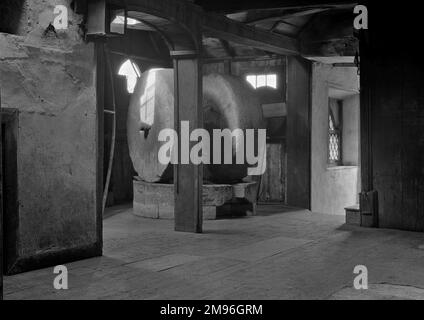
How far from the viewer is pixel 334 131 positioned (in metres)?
13.9

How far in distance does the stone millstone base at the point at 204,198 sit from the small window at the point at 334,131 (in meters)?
3.89

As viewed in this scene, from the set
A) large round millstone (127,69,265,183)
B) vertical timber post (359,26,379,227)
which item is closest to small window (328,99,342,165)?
large round millstone (127,69,265,183)

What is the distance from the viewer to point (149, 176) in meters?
10.4

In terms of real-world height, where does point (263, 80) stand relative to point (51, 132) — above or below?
above

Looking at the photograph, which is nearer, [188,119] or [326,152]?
[188,119]

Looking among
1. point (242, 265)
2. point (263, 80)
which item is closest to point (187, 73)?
point (242, 265)

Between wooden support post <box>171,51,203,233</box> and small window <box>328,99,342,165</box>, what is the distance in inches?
240

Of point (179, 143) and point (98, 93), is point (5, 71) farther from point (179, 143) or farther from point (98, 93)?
point (179, 143)

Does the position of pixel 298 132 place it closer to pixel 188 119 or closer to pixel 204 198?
pixel 204 198

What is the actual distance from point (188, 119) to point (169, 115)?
1899 mm

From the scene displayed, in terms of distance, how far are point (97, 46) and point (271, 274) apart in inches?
134

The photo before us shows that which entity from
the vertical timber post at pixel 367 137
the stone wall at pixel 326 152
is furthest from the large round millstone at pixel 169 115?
the vertical timber post at pixel 367 137

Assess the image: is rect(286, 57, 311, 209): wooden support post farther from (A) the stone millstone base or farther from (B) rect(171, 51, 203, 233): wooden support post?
(B) rect(171, 51, 203, 233): wooden support post

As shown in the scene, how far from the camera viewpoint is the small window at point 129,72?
480 inches
